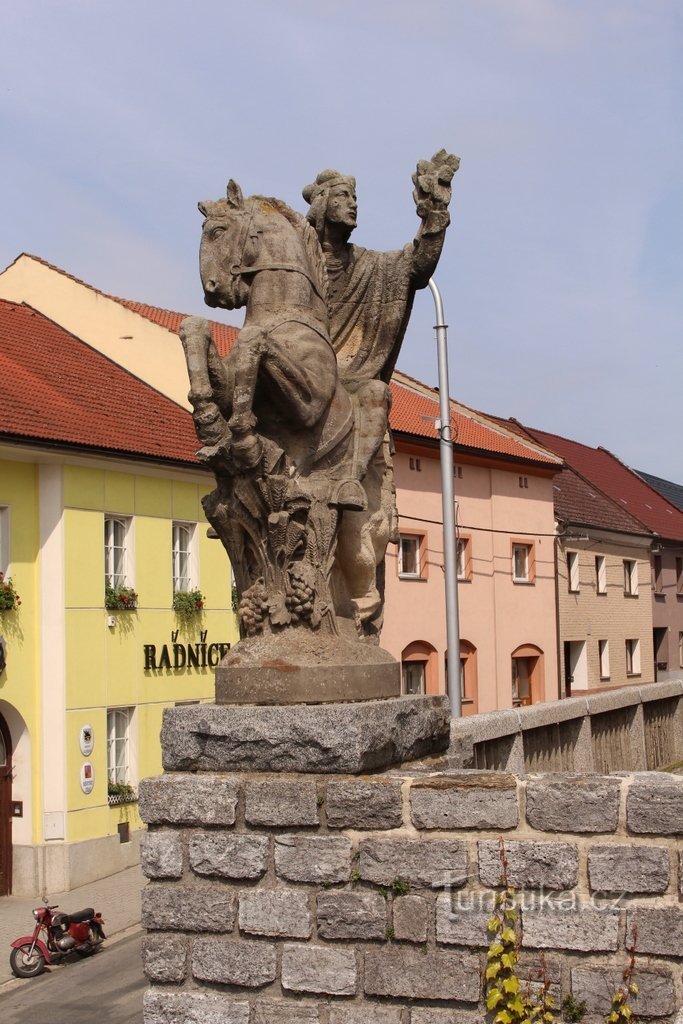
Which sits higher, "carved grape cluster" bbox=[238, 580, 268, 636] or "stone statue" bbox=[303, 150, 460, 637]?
"stone statue" bbox=[303, 150, 460, 637]

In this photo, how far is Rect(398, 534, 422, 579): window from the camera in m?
31.0

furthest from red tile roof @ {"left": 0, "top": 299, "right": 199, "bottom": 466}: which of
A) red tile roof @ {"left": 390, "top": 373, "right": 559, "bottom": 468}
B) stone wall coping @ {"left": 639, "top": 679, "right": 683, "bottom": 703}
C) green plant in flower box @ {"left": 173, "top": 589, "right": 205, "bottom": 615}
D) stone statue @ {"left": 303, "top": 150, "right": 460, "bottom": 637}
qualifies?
stone statue @ {"left": 303, "top": 150, "right": 460, "bottom": 637}

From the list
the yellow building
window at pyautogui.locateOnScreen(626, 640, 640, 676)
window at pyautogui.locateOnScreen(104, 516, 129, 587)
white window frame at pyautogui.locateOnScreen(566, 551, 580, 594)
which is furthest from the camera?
window at pyautogui.locateOnScreen(626, 640, 640, 676)

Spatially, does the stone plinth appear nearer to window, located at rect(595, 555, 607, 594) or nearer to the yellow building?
the yellow building

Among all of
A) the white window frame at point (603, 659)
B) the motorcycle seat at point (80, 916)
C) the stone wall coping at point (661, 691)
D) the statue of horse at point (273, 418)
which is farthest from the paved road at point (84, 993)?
the white window frame at point (603, 659)

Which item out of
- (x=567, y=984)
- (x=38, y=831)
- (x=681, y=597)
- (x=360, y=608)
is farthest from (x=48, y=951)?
(x=681, y=597)

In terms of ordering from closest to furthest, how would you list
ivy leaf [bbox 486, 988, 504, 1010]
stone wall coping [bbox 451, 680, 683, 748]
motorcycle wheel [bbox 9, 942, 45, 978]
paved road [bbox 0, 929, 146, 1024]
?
1. ivy leaf [bbox 486, 988, 504, 1010]
2. stone wall coping [bbox 451, 680, 683, 748]
3. paved road [bbox 0, 929, 146, 1024]
4. motorcycle wheel [bbox 9, 942, 45, 978]

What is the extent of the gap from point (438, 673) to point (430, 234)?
25207 millimetres

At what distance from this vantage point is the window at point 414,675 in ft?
100

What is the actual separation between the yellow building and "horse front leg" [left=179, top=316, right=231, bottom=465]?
1415 cm

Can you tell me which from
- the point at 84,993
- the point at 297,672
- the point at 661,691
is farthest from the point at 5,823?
the point at 297,672

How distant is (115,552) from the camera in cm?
2258

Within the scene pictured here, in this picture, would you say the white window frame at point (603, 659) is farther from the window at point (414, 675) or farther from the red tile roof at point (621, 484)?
the window at point (414, 675)

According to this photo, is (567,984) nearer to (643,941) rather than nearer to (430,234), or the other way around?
(643,941)
